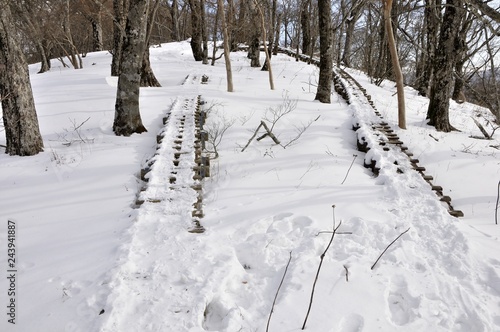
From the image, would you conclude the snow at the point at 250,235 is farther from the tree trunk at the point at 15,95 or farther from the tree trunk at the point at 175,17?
the tree trunk at the point at 175,17

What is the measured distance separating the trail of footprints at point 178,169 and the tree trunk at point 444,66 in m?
5.13

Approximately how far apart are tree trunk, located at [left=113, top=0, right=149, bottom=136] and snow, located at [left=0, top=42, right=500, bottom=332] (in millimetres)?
295

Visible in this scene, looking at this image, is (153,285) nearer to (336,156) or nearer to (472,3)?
(472,3)

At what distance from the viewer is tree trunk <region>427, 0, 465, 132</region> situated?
6717 millimetres

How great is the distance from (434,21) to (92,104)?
1112 centimetres

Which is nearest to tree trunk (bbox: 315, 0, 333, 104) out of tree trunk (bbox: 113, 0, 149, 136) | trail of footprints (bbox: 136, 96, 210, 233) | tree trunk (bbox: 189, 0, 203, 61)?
trail of footprints (bbox: 136, 96, 210, 233)

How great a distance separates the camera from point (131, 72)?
6.04 metres

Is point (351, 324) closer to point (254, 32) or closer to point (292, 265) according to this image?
point (292, 265)

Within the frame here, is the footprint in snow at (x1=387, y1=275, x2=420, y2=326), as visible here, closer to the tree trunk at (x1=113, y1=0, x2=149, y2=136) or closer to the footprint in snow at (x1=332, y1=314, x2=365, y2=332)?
the footprint in snow at (x1=332, y1=314, x2=365, y2=332)

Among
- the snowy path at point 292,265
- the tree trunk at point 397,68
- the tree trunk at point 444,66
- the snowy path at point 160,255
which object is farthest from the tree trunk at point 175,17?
the snowy path at point 292,265

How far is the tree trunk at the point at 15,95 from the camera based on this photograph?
487 cm

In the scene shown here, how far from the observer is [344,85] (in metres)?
11.4

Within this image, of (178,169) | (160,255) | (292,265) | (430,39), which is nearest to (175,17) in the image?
(430,39)

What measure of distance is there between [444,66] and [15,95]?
312 inches
